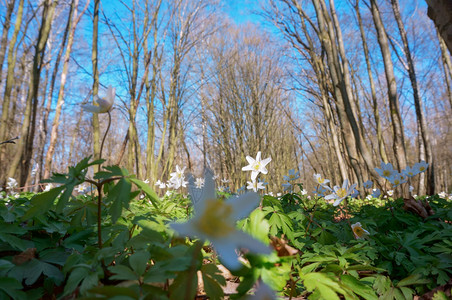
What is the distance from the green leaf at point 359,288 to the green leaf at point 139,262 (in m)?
0.56

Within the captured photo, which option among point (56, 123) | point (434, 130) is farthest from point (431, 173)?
point (434, 130)

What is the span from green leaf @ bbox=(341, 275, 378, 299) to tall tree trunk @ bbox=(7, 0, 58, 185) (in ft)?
19.4

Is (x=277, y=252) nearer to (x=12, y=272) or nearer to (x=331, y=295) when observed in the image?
(x=331, y=295)

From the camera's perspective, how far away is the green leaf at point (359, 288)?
0.75 meters

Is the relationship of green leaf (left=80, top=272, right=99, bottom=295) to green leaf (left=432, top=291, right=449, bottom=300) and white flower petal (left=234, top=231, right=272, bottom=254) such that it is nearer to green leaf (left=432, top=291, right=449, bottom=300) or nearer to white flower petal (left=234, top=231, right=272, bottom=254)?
white flower petal (left=234, top=231, right=272, bottom=254)

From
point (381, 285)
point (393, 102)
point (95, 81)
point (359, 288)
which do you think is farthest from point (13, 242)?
point (393, 102)

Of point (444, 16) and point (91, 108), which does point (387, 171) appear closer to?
point (444, 16)

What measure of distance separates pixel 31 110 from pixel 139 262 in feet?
20.7

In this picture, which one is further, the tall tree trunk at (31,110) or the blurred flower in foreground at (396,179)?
the tall tree trunk at (31,110)

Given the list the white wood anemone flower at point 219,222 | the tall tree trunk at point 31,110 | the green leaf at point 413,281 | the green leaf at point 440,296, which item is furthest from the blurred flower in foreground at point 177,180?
the tall tree trunk at point 31,110

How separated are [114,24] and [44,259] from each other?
529cm

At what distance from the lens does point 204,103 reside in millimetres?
10117

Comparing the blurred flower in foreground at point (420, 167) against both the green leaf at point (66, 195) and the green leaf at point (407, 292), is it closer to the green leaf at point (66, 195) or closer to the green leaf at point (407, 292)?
the green leaf at point (407, 292)

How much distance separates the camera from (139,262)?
20.0 inches
